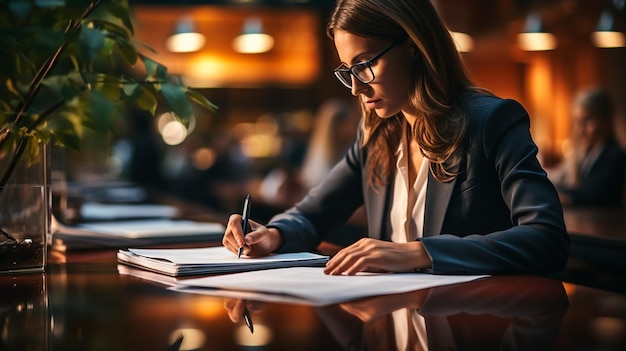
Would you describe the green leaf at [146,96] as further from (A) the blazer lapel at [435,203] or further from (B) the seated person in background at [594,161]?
(B) the seated person in background at [594,161]

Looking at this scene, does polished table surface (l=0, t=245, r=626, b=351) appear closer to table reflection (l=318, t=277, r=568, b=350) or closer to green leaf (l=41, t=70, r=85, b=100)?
table reflection (l=318, t=277, r=568, b=350)

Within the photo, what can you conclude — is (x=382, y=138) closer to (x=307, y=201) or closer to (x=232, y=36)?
(x=307, y=201)

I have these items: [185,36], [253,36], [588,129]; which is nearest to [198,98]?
[588,129]

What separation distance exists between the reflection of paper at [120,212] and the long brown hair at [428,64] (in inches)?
61.5

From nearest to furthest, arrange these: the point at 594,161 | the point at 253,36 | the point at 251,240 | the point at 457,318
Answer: the point at 457,318 < the point at 251,240 < the point at 594,161 < the point at 253,36

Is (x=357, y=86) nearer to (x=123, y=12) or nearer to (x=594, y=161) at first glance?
(x=123, y=12)

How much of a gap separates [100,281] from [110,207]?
2.32m

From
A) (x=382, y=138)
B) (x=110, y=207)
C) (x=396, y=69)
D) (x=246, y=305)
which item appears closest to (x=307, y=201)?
(x=382, y=138)

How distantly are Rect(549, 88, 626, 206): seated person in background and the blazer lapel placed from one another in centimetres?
317

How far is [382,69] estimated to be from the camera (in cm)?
185

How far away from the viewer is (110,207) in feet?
12.7

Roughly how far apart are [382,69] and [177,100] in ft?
1.60

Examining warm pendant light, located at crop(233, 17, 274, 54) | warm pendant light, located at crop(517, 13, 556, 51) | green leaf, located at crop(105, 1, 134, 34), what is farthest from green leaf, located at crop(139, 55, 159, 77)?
warm pendant light, located at crop(233, 17, 274, 54)

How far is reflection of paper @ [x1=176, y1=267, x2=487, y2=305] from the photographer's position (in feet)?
4.34
